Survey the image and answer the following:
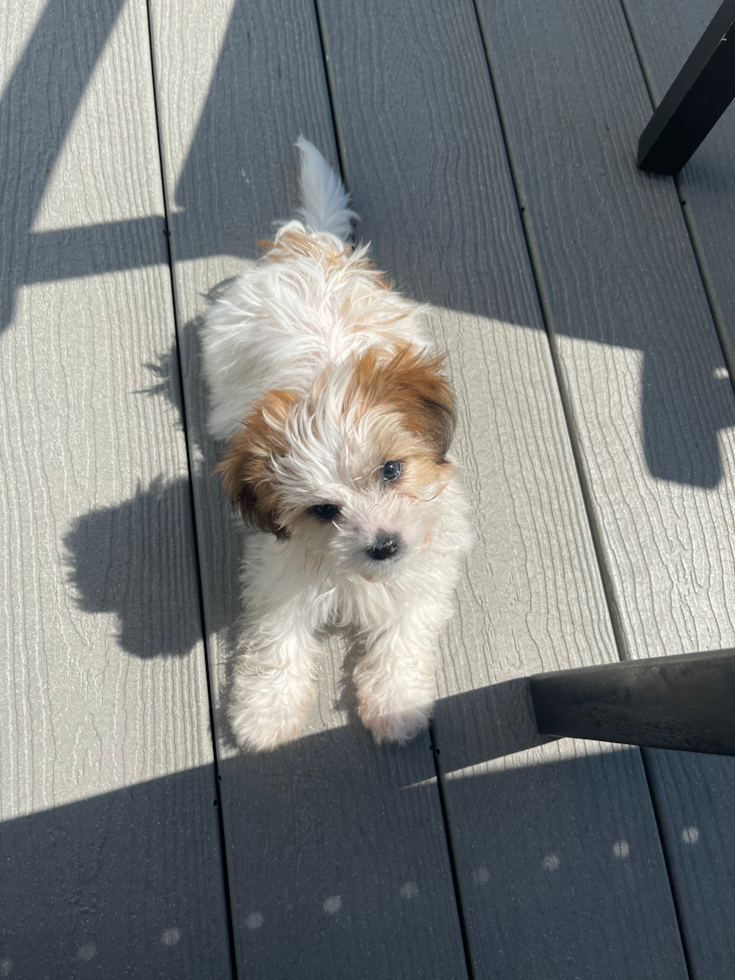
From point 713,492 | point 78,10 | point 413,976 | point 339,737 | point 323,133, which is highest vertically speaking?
point 78,10

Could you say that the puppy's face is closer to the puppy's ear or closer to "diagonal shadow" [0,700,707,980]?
the puppy's ear

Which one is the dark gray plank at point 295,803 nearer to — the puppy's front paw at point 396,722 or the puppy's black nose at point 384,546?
the puppy's front paw at point 396,722

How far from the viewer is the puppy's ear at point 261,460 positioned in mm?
1450

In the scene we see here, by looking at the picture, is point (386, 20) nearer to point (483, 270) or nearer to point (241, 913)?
point (483, 270)

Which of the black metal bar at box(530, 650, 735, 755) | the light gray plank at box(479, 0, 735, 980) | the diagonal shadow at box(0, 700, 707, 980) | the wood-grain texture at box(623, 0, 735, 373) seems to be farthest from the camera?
the wood-grain texture at box(623, 0, 735, 373)

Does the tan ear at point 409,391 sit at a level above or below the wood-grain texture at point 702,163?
below

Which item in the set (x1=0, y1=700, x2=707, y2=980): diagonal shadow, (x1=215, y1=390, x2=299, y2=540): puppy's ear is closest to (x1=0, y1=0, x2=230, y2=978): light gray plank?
(x1=0, y1=700, x2=707, y2=980): diagonal shadow

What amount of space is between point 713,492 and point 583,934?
129 centimetres

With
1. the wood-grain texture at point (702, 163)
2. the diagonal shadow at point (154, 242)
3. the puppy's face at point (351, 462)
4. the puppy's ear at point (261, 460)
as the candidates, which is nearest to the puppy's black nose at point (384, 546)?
the puppy's face at point (351, 462)

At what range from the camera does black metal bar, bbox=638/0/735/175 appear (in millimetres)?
1973

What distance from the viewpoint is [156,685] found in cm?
199

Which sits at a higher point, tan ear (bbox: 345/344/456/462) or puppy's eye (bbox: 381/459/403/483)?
tan ear (bbox: 345/344/456/462)

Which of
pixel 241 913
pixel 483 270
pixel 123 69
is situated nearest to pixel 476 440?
pixel 483 270

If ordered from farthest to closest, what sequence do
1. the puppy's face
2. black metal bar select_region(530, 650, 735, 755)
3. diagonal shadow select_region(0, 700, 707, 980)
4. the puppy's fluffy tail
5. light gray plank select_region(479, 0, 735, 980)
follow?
1. the puppy's fluffy tail
2. light gray plank select_region(479, 0, 735, 980)
3. diagonal shadow select_region(0, 700, 707, 980)
4. the puppy's face
5. black metal bar select_region(530, 650, 735, 755)
